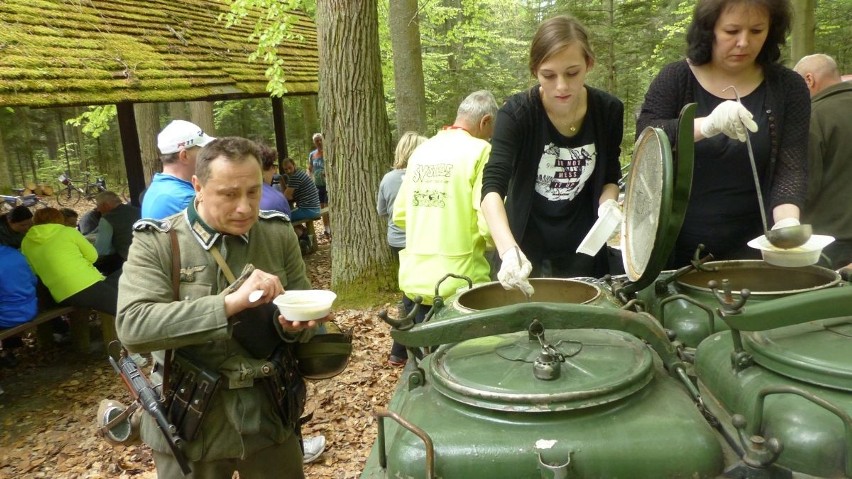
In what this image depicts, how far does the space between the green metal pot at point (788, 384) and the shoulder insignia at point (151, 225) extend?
1.81m

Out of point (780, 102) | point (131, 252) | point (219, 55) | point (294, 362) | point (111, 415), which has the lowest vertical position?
point (111, 415)

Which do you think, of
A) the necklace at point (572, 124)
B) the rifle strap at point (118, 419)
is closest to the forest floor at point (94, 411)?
the rifle strap at point (118, 419)

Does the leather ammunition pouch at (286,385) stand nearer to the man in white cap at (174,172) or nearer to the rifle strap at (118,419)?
the rifle strap at (118,419)

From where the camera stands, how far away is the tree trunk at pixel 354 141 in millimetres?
6223

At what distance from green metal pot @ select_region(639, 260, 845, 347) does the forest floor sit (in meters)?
2.63

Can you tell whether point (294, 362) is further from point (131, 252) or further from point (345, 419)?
point (345, 419)

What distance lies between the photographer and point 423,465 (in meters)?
1.33

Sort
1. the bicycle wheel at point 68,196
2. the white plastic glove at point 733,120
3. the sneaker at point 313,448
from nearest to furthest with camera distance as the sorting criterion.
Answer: the white plastic glove at point 733,120 → the sneaker at point 313,448 → the bicycle wheel at point 68,196

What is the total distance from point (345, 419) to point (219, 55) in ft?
22.9

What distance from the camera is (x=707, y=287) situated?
1.96 metres

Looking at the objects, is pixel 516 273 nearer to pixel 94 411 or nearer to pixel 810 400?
pixel 810 400

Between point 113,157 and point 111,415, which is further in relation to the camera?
point 113,157

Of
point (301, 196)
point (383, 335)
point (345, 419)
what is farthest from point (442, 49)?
point (345, 419)

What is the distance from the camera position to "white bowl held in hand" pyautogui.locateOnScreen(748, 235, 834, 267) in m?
1.83
